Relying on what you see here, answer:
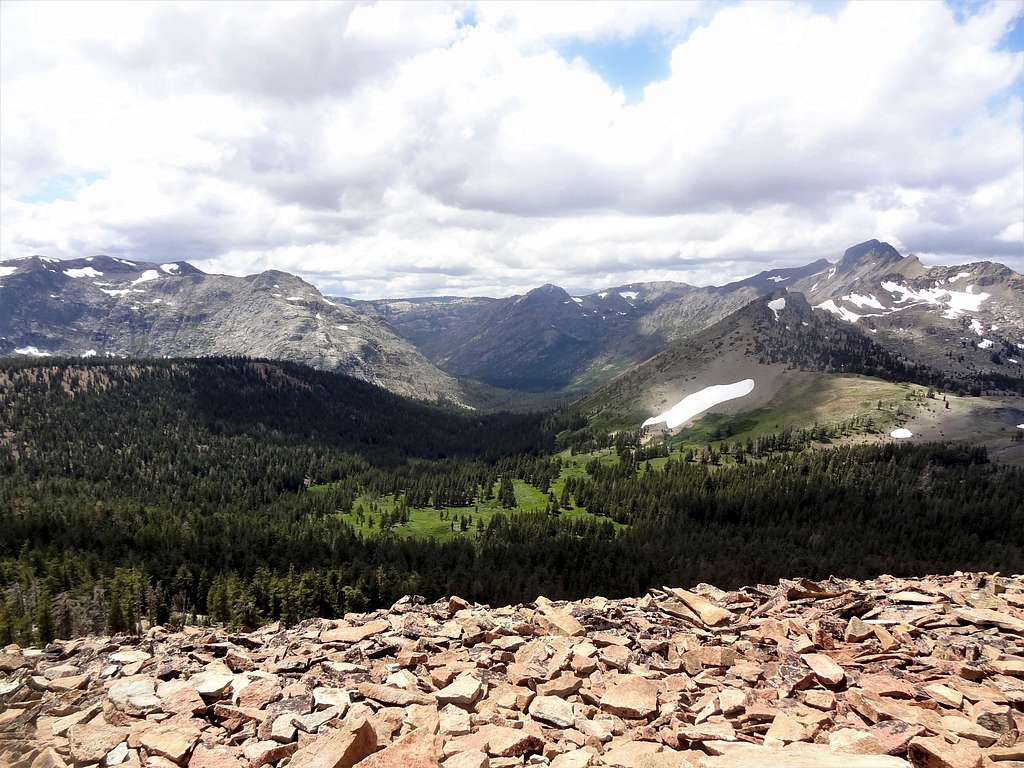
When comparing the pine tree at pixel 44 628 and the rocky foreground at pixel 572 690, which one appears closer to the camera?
the rocky foreground at pixel 572 690

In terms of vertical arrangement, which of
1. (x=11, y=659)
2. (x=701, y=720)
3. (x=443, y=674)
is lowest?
(x=11, y=659)

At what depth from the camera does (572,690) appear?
78.1 ft

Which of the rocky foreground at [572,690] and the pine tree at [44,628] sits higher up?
the rocky foreground at [572,690]

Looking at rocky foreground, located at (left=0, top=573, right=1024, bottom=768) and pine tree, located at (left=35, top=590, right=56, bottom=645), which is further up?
rocky foreground, located at (left=0, top=573, right=1024, bottom=768)

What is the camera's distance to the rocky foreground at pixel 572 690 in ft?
57.5

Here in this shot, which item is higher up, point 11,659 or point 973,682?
point 973,682

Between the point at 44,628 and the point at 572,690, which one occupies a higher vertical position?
the point at 572,690

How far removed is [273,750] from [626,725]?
531 inches

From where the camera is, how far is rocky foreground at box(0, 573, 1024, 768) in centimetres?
1753

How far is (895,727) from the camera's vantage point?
57.3 feet

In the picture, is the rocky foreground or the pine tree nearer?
the rocky foreground

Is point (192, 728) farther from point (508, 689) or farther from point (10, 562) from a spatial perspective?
point (10, 562)

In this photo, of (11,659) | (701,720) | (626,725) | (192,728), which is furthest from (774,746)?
(11,659)

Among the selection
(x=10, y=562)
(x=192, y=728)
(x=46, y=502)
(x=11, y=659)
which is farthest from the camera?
(x=46, y=502)
